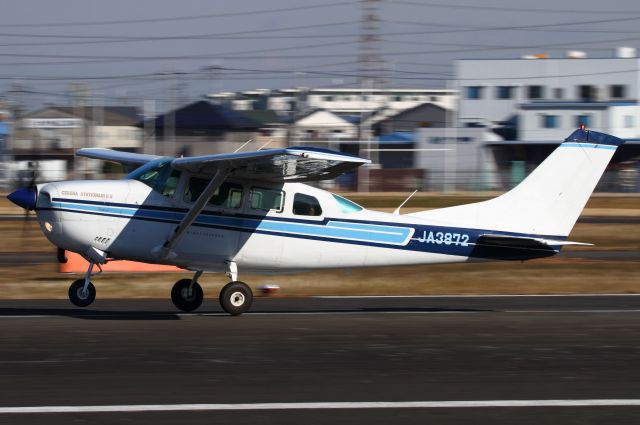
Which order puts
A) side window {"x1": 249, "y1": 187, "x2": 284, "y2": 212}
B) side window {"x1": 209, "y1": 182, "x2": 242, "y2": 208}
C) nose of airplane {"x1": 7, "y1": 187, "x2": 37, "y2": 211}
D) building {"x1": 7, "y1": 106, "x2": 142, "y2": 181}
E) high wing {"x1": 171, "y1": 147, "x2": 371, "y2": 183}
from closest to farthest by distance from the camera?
high wing {"x1": 171, "y1": 147, "x2": 371, "y2": 183} < nose of airplane {"x1": 7, "y1": 187, "x2": 37, "y2": 211} < side window {"x1": 209, "y1": 182, "x2": 242, "y2": 208} < side window {"x1": 249, "y1": 187, "x2": 284, "y2": 212} < building {"x1": 7, "y1": 106, "x2": 142, "y2": 181}

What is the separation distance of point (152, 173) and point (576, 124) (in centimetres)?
6394

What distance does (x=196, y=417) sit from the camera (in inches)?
285

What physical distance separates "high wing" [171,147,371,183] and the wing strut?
5.0 inches

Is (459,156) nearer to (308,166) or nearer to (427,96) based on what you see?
(308,166)

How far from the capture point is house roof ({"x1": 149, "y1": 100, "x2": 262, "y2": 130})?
225 feet

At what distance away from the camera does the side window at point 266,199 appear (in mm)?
13398

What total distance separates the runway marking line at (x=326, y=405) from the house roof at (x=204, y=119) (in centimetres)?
6091

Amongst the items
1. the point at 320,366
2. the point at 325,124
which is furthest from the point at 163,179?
the point at 325,124

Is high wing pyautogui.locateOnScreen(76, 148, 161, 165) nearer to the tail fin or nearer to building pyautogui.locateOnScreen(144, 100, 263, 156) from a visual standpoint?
the tail fin

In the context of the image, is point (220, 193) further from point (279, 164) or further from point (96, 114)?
point (96, 114)

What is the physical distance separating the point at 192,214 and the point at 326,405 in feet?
18.8

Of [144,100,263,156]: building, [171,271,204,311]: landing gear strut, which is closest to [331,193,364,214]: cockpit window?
[171,271,204,311]: landing gear strut

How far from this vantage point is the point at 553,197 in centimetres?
1374

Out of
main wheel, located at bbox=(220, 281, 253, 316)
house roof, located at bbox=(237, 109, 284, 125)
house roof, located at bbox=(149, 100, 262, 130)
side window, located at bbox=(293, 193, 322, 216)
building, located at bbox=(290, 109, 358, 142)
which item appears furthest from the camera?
building, located at bbox=(290, 109, 358, 142)
